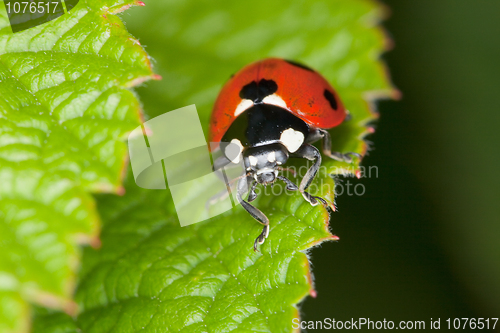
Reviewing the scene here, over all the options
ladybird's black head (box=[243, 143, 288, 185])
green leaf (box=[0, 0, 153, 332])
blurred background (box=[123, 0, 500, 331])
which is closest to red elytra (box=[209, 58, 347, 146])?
ladybird's black head (box=[243, 143, 288, 185])

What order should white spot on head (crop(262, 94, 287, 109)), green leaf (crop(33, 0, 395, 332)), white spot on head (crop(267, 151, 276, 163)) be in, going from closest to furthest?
green leaf (crop(33, 0, 395, 332))
white spot on head (crop(267, 151, 276, 163))
white spot on head (crop(262, 94, 287, 109))

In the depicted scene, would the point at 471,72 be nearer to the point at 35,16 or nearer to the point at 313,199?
the point at 313,199

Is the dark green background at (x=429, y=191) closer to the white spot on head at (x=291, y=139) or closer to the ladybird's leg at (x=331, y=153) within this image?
the ladybird's leg at (x=331, y=153)

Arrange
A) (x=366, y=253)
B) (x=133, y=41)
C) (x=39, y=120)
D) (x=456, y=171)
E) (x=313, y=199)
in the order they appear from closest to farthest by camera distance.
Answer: (x=39, y=120) → (x=133, y=41) → (x=313, y=199) → (x=366, y=253) → (x=456, y=171)

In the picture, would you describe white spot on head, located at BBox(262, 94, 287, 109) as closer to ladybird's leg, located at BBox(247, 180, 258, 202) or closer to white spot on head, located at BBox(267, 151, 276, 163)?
white spot on head, located at BBox(267, 151, 276, 163)

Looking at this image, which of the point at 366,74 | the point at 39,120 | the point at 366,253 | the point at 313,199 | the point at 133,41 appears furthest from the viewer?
the point at 366,74

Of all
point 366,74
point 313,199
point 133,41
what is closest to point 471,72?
point 366,74
